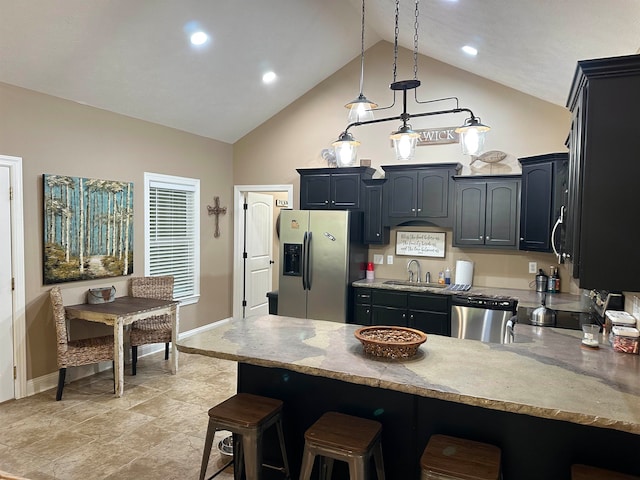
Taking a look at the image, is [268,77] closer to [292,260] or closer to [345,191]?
[345,191]

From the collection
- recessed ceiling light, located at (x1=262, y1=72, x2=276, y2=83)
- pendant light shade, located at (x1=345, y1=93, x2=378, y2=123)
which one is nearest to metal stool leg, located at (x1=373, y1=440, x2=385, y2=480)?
pendant light shade, located at (x1=345, y1=93, x2=378, y2=123)

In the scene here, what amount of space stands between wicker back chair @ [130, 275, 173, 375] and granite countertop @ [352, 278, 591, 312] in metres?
2.17

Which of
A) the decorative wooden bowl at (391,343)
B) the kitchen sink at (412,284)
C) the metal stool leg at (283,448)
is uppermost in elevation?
the decorative wooden bowl at (391,343)

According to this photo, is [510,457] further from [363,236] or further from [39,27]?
[39,27]

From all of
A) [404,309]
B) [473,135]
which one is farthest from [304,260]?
[473,135]

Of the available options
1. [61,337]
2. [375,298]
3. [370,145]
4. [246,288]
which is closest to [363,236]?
[375,298]

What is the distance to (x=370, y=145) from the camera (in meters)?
5.58

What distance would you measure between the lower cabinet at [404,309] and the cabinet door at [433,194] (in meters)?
0.96

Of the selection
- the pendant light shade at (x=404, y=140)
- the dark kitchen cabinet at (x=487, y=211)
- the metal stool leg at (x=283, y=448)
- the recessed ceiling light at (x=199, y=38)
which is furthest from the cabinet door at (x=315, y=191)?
the metal stool leg at (x=283, y=448)

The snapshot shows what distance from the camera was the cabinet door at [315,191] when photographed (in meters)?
5.51

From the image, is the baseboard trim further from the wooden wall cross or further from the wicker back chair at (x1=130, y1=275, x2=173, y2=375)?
the wooden wall cross

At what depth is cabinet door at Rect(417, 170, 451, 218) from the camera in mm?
4934

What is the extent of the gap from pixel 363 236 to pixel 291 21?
255 cm

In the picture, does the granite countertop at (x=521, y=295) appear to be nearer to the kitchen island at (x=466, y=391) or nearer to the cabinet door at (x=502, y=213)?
the cabinet door at (x=502, y=213)
